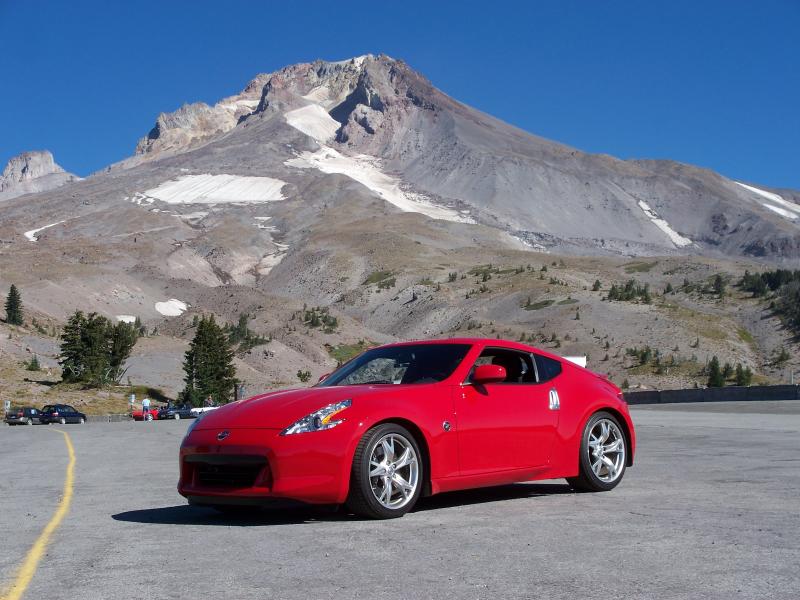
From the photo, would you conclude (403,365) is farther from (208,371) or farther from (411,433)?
(208,371)

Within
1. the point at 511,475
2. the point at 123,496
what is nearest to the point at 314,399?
the point at 511,475

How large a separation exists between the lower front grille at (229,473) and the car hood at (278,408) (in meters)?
0.32

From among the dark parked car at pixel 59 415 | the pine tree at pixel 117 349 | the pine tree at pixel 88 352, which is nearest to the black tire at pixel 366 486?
the dark parked car at pixel 59 415

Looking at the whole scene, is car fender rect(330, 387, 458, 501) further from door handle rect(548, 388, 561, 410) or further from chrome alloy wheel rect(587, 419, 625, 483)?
chrome alloy wheel rect(587, 419, 625, 483)

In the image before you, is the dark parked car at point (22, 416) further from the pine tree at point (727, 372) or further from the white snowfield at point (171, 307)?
the white snowfield at point (171, 307)

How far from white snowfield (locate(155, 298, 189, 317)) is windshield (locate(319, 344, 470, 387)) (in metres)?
125

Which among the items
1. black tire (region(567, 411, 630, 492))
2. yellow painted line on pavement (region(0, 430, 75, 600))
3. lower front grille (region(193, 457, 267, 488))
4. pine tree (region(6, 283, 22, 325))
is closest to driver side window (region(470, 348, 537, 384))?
black tire (region(567, 411, 630, 492))

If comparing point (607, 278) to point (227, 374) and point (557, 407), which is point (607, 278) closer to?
point (227, 374)

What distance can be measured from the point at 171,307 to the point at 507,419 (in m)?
130

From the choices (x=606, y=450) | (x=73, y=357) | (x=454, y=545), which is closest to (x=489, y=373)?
(x=606, y=450)

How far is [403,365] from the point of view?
9086 mm

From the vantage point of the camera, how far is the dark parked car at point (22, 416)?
51781 mm

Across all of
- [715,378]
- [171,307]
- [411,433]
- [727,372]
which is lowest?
[411,433]

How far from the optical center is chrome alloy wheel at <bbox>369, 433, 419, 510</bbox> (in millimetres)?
7879
